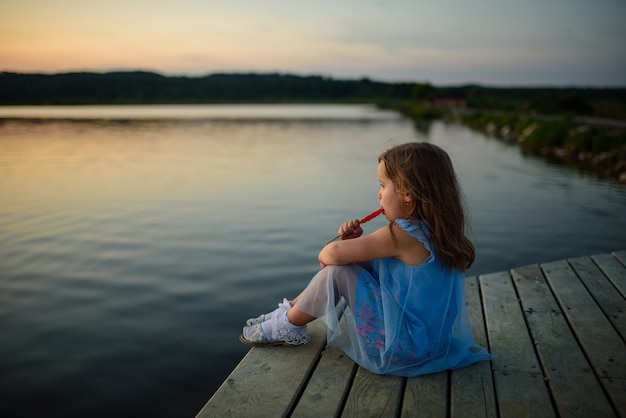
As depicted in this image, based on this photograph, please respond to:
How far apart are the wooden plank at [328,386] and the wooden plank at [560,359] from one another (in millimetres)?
957

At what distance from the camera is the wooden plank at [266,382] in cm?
227

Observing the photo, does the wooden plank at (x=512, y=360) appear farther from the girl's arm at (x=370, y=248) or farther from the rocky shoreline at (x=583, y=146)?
the rocky shoreline at (x=583, y=146)

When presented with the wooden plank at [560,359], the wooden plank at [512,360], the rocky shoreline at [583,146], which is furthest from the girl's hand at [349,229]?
the rocky shoreline at [583,146]

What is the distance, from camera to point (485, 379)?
2.52 metres

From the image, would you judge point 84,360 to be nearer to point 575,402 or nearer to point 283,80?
point 575,402

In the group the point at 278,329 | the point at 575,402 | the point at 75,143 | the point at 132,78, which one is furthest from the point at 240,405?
the point at 132,78

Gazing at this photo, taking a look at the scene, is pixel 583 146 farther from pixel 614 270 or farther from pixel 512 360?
pixel 512 360

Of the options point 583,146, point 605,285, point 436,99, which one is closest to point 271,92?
point 436,99

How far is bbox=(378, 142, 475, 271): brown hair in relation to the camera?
8.02 feet

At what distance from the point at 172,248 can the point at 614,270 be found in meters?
4.73

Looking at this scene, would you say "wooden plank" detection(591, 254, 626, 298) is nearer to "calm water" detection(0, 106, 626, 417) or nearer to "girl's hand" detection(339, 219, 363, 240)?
"calm water" detection(0, 106, 626, 417)

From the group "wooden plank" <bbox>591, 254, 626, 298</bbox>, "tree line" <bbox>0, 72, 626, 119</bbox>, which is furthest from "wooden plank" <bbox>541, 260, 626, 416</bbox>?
"tree line" <bbox>0, 72, 626, 119</bbox>

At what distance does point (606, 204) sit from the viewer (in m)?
9.41

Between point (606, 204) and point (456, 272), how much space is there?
27.0ft
